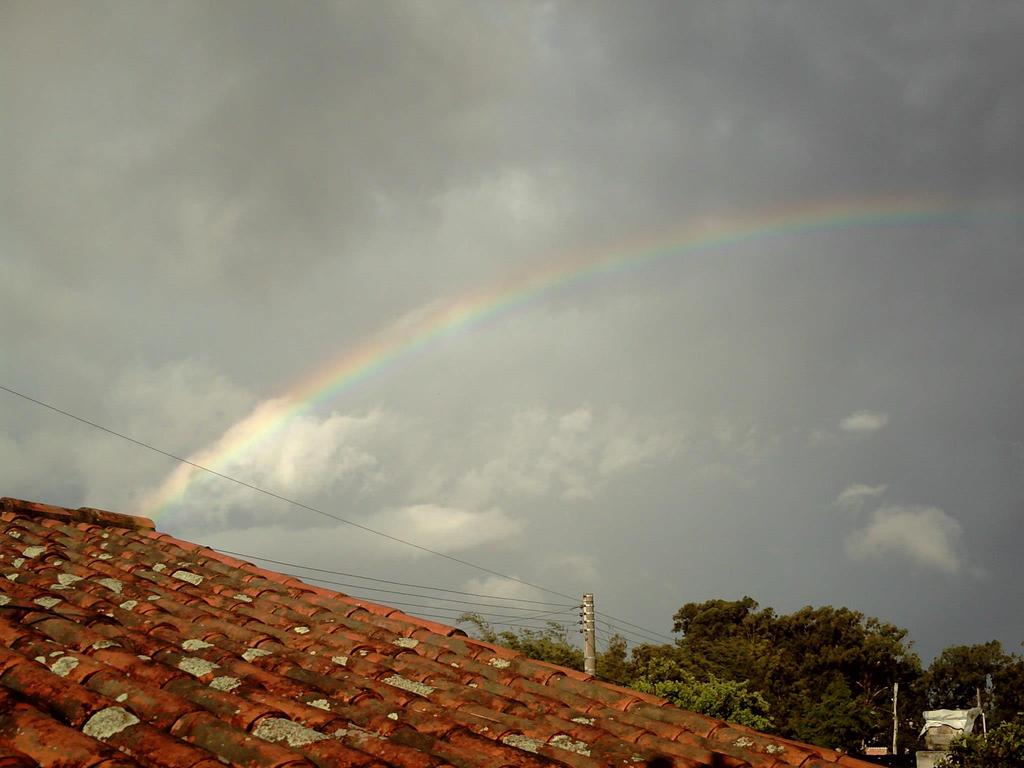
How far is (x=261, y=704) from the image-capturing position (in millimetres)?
4262

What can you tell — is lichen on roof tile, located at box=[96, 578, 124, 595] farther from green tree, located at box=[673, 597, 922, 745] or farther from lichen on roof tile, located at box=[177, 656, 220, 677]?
green tree, located at box=[673, 597, 922, 745]

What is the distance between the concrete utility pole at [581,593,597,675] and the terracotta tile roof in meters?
22.1

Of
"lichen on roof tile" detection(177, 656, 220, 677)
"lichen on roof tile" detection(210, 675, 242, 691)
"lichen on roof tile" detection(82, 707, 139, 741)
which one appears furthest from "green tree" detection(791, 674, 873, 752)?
→ "lichen on roof tile" detection(82, 707, 139, 741)

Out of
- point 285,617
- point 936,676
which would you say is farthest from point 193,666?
point 936,676

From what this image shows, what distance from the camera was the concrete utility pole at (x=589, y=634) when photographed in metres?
28.4

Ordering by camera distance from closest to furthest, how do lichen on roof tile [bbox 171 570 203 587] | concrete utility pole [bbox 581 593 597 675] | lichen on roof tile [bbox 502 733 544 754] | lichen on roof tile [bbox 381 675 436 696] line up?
1. lichen on roof tile [bbox 502 733 544 754]
2. lichen on roof tile [bbox 381 675 436 696]
3. lichen on roof tile [bbox 171 570 203 587]
4. concrete utility pole [bbox 581 593 597 675]

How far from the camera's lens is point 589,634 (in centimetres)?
2866

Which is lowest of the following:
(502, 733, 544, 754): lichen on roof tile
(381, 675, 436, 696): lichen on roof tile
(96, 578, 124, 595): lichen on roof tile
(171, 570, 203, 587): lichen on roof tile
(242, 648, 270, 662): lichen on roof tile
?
(502, 733, 544, 754): lichen on roof tile

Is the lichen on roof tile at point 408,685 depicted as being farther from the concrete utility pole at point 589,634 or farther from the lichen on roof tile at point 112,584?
the concrete utility pole at point 589,634

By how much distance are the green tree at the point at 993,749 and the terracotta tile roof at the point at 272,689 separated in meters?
18.3

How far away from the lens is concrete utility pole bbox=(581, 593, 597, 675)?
28.4 meters

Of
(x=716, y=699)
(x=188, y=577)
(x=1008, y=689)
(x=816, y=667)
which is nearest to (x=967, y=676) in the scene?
(x=1008, y=689)

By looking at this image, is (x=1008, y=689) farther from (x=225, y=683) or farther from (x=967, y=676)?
(x=225, y=683)

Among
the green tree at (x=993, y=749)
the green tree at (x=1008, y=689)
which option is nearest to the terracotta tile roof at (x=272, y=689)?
the green tree at (x=993, y=749)
